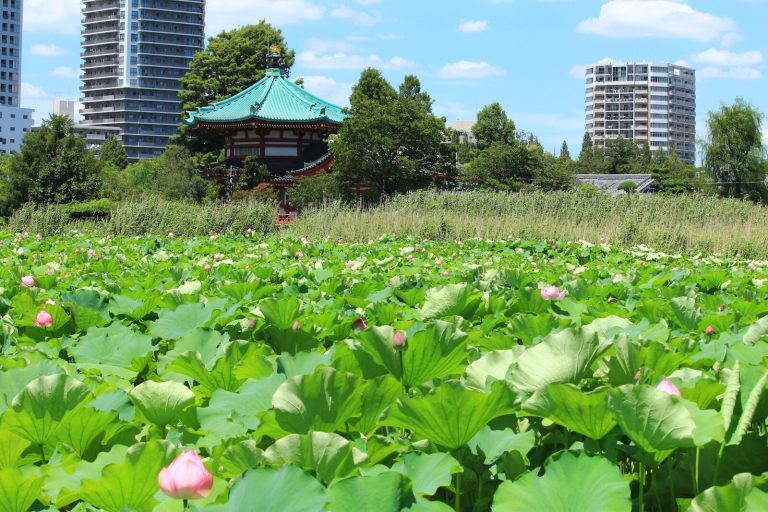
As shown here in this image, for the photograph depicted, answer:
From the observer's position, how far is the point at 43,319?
2.21 metres

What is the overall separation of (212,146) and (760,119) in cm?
2534

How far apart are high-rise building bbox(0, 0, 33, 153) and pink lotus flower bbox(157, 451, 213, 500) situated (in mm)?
99973

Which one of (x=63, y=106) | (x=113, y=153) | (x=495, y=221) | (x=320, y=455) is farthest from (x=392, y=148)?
(x=63, y=106)

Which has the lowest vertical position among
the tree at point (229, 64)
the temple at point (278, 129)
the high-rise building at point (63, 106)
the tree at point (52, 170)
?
the tree at point (52, 170)

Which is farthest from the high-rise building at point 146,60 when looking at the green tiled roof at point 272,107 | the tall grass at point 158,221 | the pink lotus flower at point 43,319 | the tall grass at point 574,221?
the pink lotus flower at point 43,319

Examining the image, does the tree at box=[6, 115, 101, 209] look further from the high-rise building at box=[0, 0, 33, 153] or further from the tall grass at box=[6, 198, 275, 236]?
the high-rise building at box=[0, 0, 33, 153]

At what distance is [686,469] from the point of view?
44.3 inches

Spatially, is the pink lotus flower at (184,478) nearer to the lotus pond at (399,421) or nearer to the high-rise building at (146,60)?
the lotus pond at (399,421)

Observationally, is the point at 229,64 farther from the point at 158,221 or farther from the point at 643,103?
the point at 643,103

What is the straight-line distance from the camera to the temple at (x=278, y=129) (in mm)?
33031

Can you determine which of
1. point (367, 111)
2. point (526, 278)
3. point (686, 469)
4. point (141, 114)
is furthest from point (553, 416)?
point (141, 114)

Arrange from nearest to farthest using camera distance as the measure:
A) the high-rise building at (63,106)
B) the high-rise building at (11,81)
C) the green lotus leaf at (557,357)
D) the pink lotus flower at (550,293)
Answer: the green lotus leaf at (557,357) → the pink lotus flower at (550,293) → the high-rise building at (11,81) → the high-rise building at (63,106)

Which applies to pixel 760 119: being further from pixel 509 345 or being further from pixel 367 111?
pixel 509 345

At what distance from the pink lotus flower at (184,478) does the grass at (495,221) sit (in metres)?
12.3
